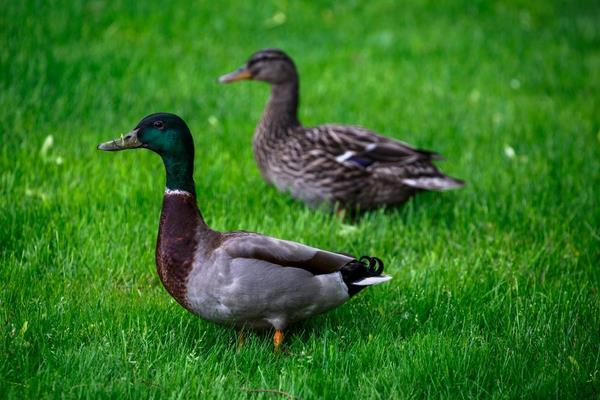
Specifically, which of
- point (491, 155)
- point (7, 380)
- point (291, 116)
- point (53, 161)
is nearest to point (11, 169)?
point (53, 161)

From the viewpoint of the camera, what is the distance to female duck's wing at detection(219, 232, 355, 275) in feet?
11.6

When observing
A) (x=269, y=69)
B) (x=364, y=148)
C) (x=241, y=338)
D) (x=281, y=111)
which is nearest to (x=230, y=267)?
(x=241, y=338)

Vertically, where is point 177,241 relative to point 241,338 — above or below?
above

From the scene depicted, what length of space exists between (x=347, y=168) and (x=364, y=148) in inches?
8.0

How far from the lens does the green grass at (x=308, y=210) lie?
3359 mm

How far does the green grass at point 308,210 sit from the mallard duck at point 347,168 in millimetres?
164

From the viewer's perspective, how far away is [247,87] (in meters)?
8.06

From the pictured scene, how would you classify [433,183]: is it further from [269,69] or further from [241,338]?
[241,338]

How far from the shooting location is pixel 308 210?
531 cm

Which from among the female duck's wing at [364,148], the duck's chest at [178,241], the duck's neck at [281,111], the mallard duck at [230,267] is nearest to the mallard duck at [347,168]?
the female duck's wing at [364,148]

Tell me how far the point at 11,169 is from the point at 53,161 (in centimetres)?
31

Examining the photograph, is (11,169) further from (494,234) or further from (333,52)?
(333,52)

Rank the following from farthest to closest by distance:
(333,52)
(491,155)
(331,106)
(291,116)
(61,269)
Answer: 1. (333,52)
2. (331,106)
3. (491,155)
4. (291,116)
5. (61,269)

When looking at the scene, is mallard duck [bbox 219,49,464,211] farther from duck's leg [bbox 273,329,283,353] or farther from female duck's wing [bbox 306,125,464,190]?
duck's leg [bbox 273,329,283,353]
